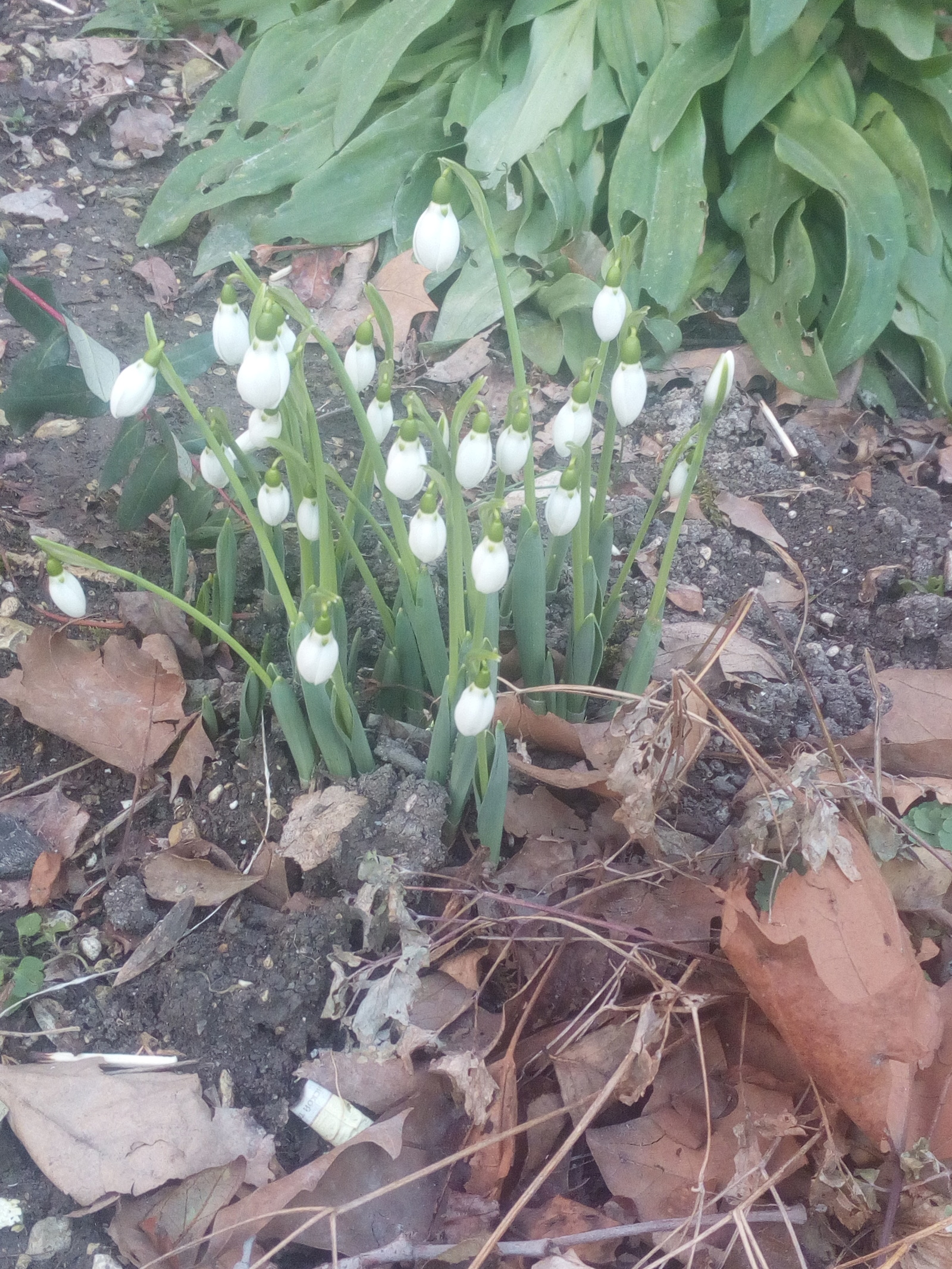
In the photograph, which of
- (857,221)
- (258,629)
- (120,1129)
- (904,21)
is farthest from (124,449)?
(904,21)

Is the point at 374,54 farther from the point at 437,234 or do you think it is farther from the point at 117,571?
the point at 117,571

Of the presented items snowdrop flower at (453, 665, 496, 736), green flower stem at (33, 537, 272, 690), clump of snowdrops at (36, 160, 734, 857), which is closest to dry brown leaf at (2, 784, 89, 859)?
clump of snowdrops at (36, 160, 734, 857)

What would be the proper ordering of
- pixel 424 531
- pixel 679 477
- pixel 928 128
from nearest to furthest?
pixel 424 531 < pixel 679 477 < pixel 928 128

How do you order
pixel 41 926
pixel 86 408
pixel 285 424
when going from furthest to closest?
1. pixel 86 408
2. pixel 41 926
3. pixel 285 424

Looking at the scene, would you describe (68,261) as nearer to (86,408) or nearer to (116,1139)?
(86,408)

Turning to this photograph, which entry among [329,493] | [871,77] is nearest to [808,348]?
[871,77]

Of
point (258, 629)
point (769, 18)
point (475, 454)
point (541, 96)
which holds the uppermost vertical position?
point (769, 18)

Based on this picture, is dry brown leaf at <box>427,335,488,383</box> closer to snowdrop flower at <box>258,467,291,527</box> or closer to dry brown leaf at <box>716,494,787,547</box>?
dry brown leaf at <box>716,494,787,547</box>
